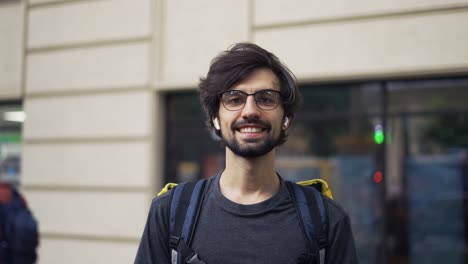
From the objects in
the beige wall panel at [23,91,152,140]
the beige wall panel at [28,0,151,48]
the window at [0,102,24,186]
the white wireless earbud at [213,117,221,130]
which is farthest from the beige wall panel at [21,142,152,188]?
the white wireless earbud at [213,117,221,130]

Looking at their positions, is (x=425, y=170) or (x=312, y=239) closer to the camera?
(x=312, y=239)

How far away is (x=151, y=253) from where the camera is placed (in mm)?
2105

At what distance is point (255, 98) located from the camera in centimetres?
214

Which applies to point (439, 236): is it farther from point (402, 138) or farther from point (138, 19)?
point (138, 19)

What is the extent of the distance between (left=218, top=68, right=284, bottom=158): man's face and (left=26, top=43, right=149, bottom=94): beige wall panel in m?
3.98

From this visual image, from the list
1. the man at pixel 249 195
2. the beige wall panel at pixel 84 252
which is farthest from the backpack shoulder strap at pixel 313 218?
the beige wall panel at pixel 84 252

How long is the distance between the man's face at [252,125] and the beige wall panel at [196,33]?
11.7 feet

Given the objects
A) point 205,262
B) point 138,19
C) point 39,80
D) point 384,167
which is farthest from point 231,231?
point 39,80

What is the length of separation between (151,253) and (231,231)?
35 cm

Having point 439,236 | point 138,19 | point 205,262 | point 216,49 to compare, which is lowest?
point 439,236

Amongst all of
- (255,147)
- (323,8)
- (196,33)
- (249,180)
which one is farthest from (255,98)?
(196,33)

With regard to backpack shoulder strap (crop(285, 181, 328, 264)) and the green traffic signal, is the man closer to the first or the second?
backpack shoulder strap (crop(285, 181, 328, 264))

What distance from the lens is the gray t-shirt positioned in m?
2.00

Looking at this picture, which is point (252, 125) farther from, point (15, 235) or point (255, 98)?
point (15, 235)
